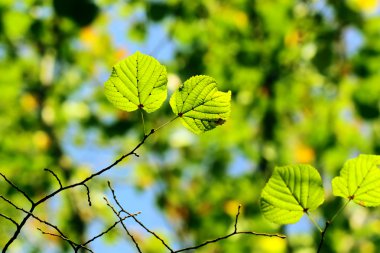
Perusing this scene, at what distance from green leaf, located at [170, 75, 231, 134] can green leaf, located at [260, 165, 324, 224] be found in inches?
6.0

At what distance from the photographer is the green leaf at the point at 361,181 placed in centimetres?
83

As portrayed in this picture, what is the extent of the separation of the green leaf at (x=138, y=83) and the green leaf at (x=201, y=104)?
0.03 meters

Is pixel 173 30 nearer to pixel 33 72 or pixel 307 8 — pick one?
pixel 307 8

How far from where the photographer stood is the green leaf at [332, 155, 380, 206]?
→ 83 centimetres

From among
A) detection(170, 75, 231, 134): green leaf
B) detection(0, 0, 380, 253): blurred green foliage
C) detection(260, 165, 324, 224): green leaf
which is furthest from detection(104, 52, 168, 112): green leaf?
detection(0, 0, 380, 253): blurred green foliage

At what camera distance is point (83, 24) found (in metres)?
2.69

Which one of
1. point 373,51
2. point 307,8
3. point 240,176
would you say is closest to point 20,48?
point 240,176

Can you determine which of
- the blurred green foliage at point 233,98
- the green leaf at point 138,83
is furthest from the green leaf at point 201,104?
the blurred green foliage at point 233,98

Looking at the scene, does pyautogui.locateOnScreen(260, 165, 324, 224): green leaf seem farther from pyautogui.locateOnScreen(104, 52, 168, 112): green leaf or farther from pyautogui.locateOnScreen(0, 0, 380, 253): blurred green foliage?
pyautogui.locateOnScreen(0, 0, 380, 253): blurred green foliage

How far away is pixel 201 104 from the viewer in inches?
32.9

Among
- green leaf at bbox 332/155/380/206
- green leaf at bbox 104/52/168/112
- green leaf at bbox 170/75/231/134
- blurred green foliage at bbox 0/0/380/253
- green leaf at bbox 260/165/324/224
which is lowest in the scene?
green leaf at bbox 332/155/380/206

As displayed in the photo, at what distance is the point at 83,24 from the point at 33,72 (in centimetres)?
248

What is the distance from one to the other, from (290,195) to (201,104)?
24 cm

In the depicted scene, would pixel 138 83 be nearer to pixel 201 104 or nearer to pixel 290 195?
pixel 201 104
